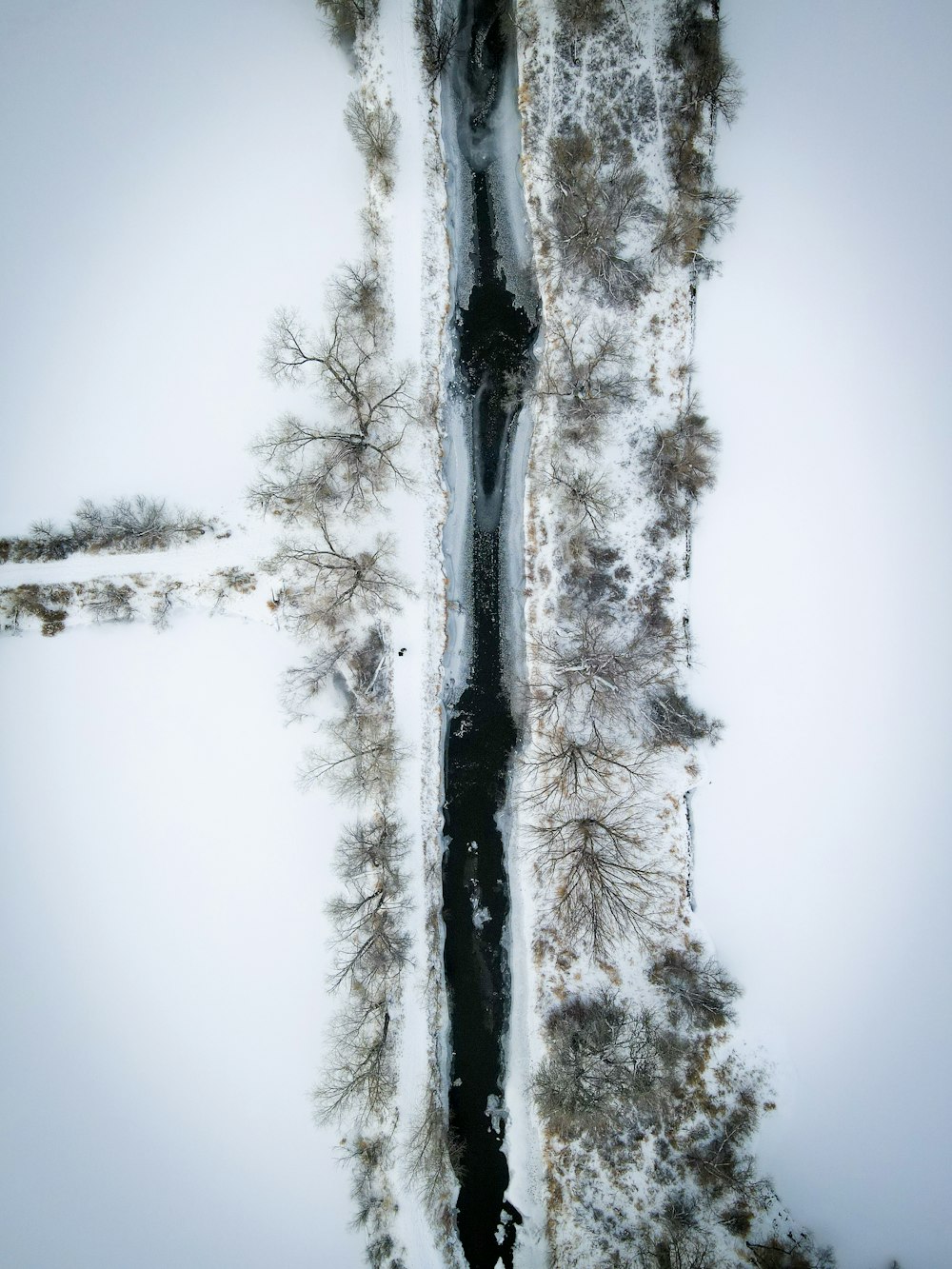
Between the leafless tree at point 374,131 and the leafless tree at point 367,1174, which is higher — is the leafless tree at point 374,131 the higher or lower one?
the higher one

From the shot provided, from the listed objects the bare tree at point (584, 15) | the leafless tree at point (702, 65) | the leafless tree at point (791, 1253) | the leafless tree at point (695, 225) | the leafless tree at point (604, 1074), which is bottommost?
the leafless tree at point (791, 1253)

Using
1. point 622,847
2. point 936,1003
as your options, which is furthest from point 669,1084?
point 936,1003

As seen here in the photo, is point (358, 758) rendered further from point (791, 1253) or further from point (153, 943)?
point (791, 1253)

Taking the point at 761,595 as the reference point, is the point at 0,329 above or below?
above

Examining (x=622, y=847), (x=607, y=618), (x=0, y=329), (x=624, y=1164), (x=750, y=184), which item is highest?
(x=750, y=184)

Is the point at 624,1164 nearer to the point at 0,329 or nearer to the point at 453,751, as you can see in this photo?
the point at 453,751

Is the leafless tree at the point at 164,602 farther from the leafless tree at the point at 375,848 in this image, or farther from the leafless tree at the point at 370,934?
the leafless tree at the point at 370,934

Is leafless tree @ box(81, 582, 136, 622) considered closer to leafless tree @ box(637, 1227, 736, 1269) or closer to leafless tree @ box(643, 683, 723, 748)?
leafless tree @ box(643, 683, 723, 748)

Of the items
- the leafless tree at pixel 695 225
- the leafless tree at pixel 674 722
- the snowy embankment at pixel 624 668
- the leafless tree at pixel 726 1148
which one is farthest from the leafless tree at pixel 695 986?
the leafless tree at pixel 695 225

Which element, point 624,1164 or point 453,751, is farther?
point 453,751
